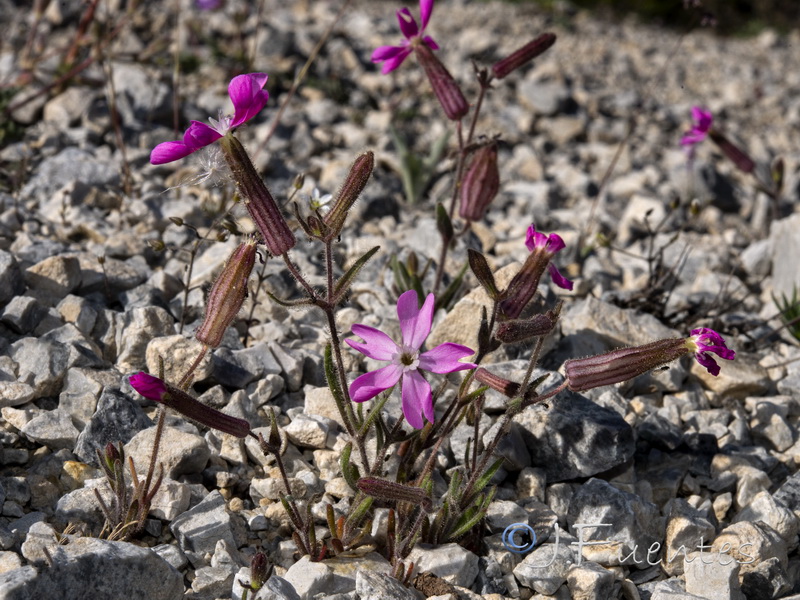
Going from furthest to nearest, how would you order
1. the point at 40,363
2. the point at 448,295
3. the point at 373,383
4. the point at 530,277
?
the point at 448,295, the point at 40,363, the point at 530,277, the point at 373,383

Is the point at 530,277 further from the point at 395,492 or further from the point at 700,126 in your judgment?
the point at 700,126

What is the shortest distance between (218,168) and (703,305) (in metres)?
2.82

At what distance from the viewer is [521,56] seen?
3.89 metres

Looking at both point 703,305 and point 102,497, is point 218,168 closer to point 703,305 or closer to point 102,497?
point 102,497

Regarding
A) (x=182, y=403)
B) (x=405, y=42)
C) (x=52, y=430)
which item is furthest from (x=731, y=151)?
(x=52, y=430)

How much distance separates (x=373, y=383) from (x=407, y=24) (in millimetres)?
1939

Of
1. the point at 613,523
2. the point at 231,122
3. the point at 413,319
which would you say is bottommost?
the point at 613,523

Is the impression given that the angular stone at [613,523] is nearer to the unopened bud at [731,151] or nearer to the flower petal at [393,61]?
the flower petal at [393,61]

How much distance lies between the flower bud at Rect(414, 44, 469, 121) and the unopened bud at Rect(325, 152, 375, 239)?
1204mm

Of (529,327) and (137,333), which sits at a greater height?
(137,333)

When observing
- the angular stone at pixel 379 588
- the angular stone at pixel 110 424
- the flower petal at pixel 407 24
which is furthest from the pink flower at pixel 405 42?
the angular stone at pixel 379 588

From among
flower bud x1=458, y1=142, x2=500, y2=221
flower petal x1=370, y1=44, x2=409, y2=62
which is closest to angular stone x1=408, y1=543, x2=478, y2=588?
flower bud x1=458, y1=142, x2=500, y2=221

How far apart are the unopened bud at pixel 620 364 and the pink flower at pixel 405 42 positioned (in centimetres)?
162

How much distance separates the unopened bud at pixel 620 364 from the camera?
266cm
